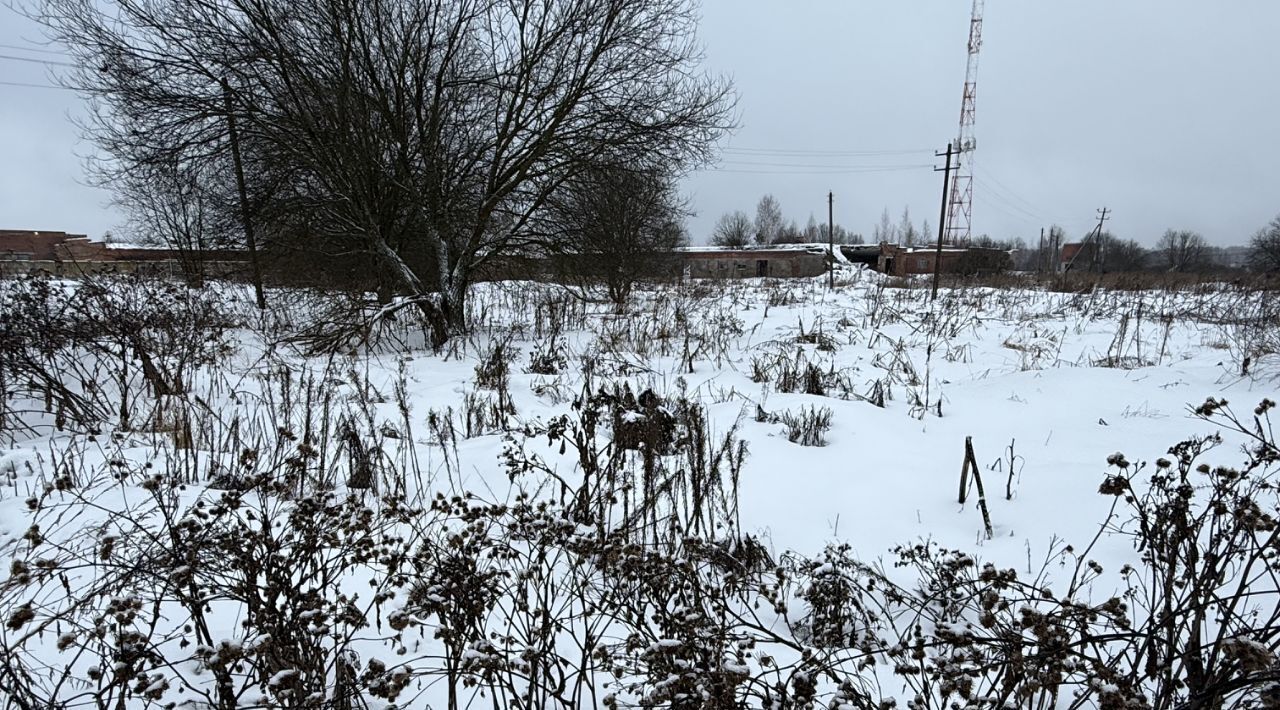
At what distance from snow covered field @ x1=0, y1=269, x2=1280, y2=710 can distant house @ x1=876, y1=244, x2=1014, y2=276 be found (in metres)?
24.1

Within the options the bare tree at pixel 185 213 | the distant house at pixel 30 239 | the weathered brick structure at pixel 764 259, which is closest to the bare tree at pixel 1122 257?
the weathered brick structure at pixel 764 259

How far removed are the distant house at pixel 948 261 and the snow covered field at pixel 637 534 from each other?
78.9 feet

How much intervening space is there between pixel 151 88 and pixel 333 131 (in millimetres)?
2555

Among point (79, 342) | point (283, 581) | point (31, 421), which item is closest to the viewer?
point (283, 581)

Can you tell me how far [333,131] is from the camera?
8102 millimetres

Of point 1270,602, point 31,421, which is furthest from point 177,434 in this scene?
point 1270,602

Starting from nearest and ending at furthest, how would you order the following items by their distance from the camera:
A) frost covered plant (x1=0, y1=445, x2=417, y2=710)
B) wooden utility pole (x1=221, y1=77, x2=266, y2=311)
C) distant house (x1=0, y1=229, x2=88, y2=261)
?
frost covered plant (x1=0, y1=445, x2=417, y2=710)
wooden utility pole (x1=221, y1=77, x2=266, y2=311)
distant house (x1=0, y1=229, x2=88, y2=261)

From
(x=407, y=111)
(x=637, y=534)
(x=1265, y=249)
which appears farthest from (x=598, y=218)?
(x=1265, y=249)

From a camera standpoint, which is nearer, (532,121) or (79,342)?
(79,342)

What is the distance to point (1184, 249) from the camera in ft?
146

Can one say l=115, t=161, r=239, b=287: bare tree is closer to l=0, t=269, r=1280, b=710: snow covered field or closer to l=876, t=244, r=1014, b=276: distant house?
l=0, t=269, r=1280, b=710: snow covered field

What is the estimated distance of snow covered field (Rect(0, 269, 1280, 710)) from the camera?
4.61 feet

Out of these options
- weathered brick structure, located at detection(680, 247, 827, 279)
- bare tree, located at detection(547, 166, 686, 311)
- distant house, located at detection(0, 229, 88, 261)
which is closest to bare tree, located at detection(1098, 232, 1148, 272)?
weathered brick structure, located at detection(680, 247, 827, 279)

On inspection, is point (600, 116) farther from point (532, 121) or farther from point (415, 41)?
point (415, 41)
